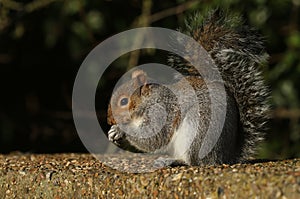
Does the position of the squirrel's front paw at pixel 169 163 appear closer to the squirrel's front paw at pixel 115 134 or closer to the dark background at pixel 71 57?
the squirrel's front paw at pixel 115 134

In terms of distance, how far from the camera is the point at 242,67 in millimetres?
2090

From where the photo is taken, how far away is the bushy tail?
2076mm

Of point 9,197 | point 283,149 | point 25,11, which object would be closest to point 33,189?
Answer: point 9,197

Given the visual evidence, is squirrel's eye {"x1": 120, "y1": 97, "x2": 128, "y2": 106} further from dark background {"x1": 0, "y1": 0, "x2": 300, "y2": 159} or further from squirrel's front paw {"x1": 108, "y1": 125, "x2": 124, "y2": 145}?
dark background {"x1": 0, "y1": 0, "x2": 300, "y2": 159}

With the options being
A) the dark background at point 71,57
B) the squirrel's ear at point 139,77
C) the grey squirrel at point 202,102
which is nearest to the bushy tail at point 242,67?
the grey squirrel at point 202,102

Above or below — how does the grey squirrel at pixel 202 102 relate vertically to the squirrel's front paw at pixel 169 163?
above

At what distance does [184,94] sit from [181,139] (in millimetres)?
149

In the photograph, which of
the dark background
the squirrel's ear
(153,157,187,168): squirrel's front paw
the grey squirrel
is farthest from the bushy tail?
the dark background

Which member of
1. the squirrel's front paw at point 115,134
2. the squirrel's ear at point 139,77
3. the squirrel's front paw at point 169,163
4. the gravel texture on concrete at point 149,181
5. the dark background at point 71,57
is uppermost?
the dark background at point 71,57

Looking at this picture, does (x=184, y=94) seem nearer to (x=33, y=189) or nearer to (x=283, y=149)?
(x=33, y=189)

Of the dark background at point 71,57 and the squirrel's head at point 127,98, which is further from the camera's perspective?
the dark background at point 71,57

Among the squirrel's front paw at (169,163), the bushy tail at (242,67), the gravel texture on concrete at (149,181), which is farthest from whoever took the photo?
the bushy tail at (242,67)

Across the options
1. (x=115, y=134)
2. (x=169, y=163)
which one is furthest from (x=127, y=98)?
(x=169, y=163)

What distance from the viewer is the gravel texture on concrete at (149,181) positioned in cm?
152
